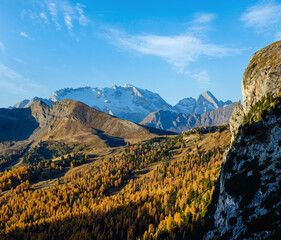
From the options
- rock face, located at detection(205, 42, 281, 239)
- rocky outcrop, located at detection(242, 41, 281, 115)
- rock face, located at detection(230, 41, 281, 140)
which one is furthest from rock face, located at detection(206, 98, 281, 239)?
rocky outcrop, located at detection(242, 41, 281, 115)

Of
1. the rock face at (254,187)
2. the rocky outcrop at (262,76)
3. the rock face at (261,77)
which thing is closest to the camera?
the rock face at (254,187)

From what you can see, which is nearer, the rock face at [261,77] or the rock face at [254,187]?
the rock face at [254,187]

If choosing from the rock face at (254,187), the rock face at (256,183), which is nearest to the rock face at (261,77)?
the rock face at (256,183)

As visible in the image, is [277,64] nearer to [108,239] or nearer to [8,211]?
[108,239]

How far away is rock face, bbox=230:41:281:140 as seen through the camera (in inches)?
2999

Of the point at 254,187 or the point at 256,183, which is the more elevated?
the point at 256,183

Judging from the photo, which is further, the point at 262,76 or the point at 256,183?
the point at 262,76

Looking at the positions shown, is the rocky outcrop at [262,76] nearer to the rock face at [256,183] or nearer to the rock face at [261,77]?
the rock face at [261,77]

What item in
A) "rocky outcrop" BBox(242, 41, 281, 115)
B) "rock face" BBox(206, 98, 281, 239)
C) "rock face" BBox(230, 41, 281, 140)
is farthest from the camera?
"rock face" BBox(230, 41, 281, 140)

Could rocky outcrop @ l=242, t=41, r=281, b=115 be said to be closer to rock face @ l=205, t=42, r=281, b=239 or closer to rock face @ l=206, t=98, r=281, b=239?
rock face @ l=205, t=42, r=281, b=239

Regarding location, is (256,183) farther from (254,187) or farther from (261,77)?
(261,77)

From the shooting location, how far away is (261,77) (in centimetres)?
8656

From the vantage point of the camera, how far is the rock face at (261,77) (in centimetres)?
7617

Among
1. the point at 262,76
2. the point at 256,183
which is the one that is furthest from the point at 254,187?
the point at 262,76
